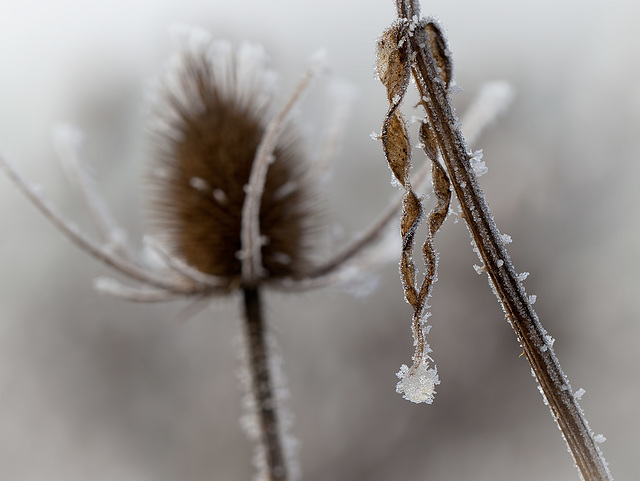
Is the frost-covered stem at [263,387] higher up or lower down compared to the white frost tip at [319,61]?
lower down

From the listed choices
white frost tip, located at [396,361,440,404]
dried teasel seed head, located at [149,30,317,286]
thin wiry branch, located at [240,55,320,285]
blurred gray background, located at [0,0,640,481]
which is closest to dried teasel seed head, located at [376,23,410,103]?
white frost tip, located at [396,361,440,404]

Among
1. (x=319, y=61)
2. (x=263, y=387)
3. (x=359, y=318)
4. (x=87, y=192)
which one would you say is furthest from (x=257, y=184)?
(x=359, y=318)

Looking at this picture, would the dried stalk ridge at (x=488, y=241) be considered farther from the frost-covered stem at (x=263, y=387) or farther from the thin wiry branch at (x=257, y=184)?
the frost-covered stem at (x=263, y=387)

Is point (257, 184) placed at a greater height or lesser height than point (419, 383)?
greater

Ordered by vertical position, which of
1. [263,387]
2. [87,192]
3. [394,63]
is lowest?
[394,63]

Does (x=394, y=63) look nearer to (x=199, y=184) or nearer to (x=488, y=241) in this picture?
(x=488, y=241)

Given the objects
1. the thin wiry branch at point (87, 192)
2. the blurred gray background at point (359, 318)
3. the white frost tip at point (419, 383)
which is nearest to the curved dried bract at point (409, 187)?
the white frost tip at point (419, 383)
